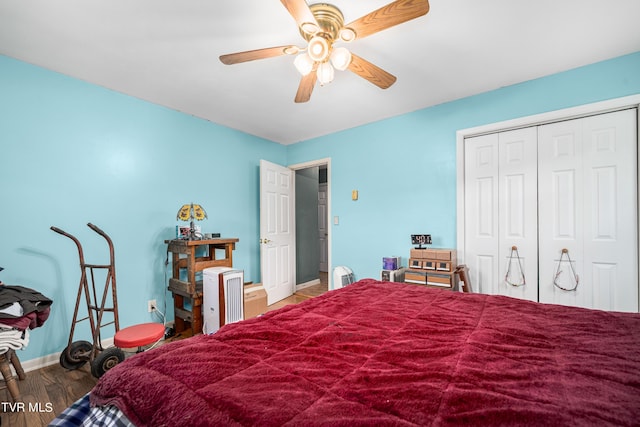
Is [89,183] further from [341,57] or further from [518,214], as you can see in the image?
[518,214]

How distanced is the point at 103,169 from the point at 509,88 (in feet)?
13.3

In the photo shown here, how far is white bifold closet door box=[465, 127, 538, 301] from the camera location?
259cm

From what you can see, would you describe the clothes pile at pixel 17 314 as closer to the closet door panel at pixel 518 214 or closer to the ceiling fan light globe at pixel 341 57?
the ceiling fan light globe at pixel 341 57

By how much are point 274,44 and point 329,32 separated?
0.57 metres

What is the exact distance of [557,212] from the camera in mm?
2459

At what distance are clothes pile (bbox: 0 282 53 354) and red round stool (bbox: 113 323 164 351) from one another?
49 centimetres

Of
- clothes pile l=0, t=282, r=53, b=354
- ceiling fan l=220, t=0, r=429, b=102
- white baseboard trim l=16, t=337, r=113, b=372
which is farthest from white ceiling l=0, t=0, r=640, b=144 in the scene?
white baseboard trim l=16, t=337, r=113, b=372

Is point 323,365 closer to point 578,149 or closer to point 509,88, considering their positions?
point 578,149

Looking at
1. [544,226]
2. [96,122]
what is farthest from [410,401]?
[96,122]

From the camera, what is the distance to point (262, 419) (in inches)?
25.0

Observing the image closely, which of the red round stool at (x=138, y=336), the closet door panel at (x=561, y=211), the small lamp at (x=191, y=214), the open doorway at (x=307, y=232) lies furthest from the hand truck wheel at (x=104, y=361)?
the closet door panel at (x=561, y=211)

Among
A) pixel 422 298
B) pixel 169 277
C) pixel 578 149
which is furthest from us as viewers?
pixel 169 277

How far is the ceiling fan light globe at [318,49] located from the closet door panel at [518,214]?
7.11ft

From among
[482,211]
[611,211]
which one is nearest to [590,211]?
[611,211]
